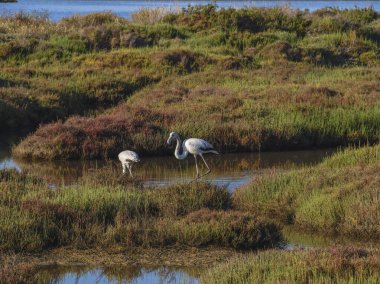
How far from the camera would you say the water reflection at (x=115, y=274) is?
9.69 m

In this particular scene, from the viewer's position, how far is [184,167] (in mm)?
17109

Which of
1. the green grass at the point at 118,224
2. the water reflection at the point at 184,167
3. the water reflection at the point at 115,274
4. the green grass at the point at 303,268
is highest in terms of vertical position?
the green grass at the point at 303,268

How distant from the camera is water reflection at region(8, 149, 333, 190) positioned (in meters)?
15.5

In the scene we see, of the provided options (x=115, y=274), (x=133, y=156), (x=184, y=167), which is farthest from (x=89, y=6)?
(x=115, y=274)

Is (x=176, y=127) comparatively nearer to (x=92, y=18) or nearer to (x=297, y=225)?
(x=297, y=225)

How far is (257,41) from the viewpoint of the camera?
95.9 feet

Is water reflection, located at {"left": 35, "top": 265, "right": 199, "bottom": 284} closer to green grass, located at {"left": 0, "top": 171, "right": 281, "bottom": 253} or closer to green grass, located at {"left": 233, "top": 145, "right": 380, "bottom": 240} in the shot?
green grass, located at {"left": 0, "top": 171, "right": 281, "bottom": 253}

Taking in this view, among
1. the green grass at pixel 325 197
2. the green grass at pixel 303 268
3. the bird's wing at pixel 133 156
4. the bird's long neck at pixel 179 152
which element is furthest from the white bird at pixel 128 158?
the green grass at pixel 303 268

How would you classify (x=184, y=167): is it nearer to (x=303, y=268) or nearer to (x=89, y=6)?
(x=303, y=268)

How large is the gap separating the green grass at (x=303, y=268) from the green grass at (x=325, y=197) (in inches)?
73.0

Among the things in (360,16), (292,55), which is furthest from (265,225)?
(360,16)

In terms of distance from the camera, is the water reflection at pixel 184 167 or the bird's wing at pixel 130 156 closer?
the bird's wing at pixel 130 156

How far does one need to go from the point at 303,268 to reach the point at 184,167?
865 centimetres

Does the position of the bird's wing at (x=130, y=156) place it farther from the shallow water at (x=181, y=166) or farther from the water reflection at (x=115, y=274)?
the water reflection at (x=115, y=274)
